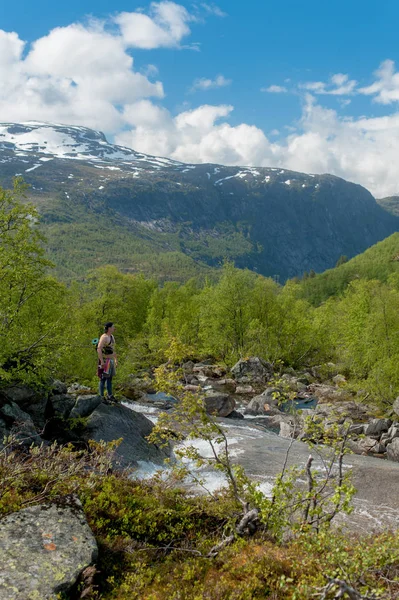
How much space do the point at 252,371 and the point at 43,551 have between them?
41.7 meters

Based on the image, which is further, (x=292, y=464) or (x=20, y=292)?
(x=292, y=464)

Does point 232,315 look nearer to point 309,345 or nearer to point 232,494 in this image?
point 309,345

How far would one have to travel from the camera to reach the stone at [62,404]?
18.0 m

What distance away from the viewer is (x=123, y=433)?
18594 millimetres

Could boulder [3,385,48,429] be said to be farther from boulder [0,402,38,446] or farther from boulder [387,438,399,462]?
boulder [387,438,399,462]

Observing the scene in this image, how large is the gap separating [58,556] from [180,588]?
6.98 feet

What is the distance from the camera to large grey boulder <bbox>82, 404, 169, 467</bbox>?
1759cm

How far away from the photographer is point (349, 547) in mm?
8141

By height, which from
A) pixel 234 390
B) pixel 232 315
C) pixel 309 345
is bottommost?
pixel 234 390

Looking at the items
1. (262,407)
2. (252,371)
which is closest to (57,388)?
(262,407)

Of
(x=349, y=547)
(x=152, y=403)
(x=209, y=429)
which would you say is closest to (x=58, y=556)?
(x=209, y=429)

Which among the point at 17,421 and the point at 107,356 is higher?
the point at 107,356

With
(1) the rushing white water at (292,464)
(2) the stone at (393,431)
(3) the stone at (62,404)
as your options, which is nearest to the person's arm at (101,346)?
(3) the stone at (62,404)

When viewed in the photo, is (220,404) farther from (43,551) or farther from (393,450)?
(43,551)
